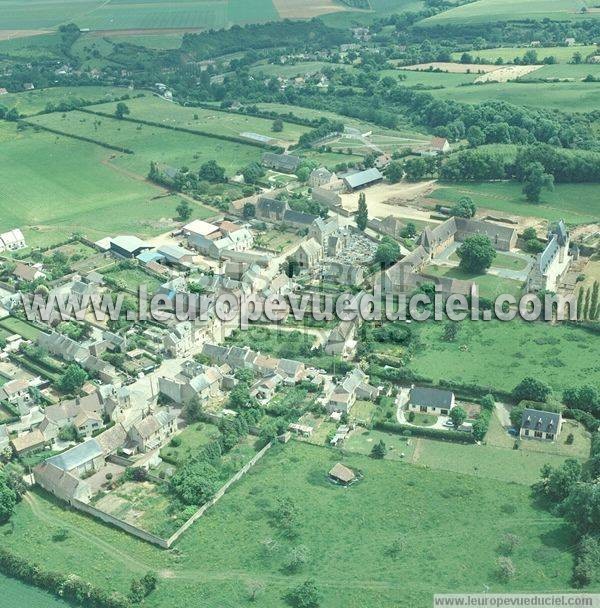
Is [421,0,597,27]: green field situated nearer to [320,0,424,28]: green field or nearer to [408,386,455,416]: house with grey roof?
[320,0,424,28]: green field

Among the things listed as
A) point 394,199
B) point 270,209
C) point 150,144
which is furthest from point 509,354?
point 150,144

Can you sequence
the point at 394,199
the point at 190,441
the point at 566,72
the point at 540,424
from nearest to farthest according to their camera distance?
the point at 540,424 → the point at 190,441 → the point at 394,199 → the point at 566,72

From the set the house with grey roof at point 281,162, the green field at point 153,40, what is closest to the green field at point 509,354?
the house with grey roof at point 281,162

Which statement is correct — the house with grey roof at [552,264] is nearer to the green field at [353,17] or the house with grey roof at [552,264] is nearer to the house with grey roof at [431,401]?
the house with grey roof at [431,401]

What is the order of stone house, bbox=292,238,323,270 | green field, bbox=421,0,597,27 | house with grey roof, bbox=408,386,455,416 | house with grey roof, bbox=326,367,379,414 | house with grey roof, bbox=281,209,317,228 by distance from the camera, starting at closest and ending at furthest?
house with grey roof, bbox=408,386,455,416 → house with grey roof, bbox=326,367,379,414 → stone house, bbox=292,238,323,270 → house with grey roof, bbox=281,209,317,228 → green field, bbox=421,0,597,27

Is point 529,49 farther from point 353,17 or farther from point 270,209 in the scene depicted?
point 270,209

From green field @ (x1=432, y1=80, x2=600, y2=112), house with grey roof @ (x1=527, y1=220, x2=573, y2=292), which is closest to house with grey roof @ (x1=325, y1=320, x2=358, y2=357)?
house with grey roof @ (x1=527, y1=220, x2=573, y2=292)
